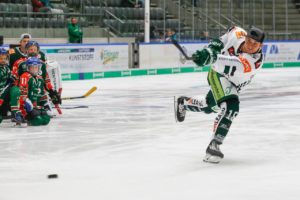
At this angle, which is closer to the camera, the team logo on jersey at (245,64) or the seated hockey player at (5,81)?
the team logo on jersey at (245,64)

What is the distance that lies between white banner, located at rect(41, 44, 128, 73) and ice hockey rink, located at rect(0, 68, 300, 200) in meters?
6.93

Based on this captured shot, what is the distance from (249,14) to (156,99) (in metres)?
17.9

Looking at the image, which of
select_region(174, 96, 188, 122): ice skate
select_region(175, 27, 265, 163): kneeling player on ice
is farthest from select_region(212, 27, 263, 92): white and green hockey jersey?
select_region(174, 96, 188, 122): ice skate

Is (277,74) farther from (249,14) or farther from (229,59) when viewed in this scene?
(229,59)

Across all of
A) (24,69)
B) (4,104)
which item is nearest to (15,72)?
(24,69)

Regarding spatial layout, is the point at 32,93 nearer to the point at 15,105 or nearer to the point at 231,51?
the point at 15,105

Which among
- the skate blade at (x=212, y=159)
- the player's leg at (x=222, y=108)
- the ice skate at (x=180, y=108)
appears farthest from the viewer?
the ice skate at (x=180, y=108)

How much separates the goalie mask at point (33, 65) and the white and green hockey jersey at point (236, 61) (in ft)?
12.1

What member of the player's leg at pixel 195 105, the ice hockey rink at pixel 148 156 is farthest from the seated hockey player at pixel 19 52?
the player's leg at pixel 195 105

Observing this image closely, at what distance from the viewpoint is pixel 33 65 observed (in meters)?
10.4

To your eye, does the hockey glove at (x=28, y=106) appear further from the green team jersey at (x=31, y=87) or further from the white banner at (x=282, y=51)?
the white banner at (x=282, y=51)

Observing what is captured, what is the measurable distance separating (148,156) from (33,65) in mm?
3414

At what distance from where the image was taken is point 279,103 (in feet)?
44.0

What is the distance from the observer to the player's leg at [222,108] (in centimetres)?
707
